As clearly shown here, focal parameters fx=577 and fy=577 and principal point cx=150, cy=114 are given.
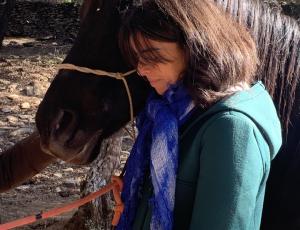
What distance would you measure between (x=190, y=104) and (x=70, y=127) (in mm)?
451

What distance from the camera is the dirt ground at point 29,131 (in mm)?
4324

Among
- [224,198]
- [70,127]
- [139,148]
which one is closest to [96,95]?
[70,127]

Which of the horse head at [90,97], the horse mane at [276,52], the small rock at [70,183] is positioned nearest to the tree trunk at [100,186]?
the small rock at [70,183]

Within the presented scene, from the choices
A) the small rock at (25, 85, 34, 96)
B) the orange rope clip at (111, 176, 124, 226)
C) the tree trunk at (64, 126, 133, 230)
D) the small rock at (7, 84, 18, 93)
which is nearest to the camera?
the orange rope clip at (111, 176, 124, 226)

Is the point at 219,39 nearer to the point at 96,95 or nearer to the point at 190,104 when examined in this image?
the point at 190,104

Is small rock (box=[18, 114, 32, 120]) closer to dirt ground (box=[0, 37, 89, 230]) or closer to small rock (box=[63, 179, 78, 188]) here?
dirt ground (box=[0, 37, 89, 230])

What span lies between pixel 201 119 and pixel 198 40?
0.18 meters

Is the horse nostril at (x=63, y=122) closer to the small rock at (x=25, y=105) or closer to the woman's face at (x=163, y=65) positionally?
the woman's face at (x=163, y=65)

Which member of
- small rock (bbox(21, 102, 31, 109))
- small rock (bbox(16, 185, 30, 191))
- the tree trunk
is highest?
the tree trunk

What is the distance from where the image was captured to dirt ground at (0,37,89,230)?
4.32m

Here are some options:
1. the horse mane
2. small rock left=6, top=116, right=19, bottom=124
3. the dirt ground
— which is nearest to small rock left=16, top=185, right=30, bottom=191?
the dirt ground

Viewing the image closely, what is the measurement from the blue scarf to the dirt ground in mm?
2675

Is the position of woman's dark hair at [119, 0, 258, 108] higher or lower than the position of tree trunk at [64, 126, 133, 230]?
higher

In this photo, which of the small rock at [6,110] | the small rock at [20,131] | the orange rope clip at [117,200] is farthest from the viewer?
the small rock at [6,110]
